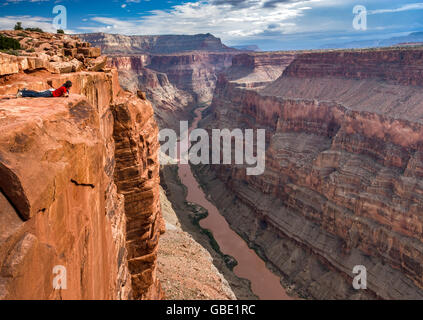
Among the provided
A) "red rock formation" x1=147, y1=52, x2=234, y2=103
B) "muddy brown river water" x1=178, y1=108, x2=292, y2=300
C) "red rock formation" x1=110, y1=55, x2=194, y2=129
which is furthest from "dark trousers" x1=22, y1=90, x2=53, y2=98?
"red rock formation" x1=147, y1=52, x2=234, y2=103

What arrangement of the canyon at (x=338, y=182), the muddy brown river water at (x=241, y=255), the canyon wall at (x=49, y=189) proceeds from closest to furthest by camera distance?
the canyon wall at (x=49, y=189) → the canyon at (x=338, y=182) → the muddy brown river water at (x=241, y=255)

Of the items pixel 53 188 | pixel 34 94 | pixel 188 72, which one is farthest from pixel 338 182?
pixel 188 72

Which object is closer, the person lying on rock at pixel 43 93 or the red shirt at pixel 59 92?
the person lying on rock at pixel 43 93

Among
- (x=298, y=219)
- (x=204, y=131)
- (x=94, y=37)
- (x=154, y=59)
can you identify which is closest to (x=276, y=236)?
(x=298, y=219)

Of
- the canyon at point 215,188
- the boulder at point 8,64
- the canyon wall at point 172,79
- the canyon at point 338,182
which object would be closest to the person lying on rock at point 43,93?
the canyon at point 215,188

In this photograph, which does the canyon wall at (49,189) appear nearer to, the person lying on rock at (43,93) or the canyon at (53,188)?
the canyon at (53,188)
